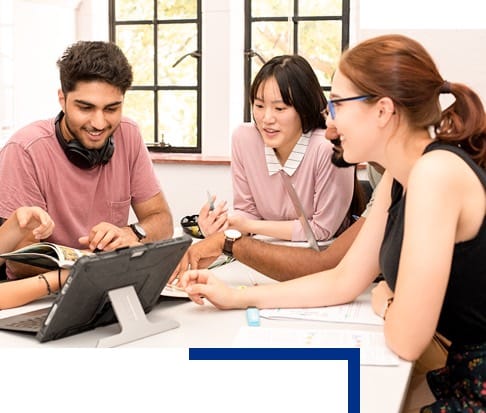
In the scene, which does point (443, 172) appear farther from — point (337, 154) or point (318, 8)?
point (318, 8)

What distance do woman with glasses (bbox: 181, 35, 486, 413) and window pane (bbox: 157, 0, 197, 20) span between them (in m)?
3.17

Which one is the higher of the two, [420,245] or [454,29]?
[454,29]

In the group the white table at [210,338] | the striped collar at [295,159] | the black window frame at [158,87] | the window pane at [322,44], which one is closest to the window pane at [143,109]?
the black window frame at [158,87]

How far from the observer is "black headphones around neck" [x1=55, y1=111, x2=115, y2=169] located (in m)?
2.46

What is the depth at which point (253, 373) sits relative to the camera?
51 cm

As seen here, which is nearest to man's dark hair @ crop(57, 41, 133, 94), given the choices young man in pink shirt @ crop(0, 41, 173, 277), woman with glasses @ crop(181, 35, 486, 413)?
young man in pink shirt @ crop(0, 41, 173, 277)

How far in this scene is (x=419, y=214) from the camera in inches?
55.0

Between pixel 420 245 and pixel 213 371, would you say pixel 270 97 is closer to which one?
pixel 420 245

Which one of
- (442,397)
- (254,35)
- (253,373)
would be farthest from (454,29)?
(253,373)

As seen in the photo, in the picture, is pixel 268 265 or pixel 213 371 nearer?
pixel 213 371

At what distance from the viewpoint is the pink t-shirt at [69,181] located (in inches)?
94.5

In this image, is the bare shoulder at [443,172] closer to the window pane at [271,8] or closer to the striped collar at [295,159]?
the striped collar at [295,159]

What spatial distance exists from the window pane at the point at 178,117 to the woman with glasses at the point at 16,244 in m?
2.67

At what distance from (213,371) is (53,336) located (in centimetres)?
106
